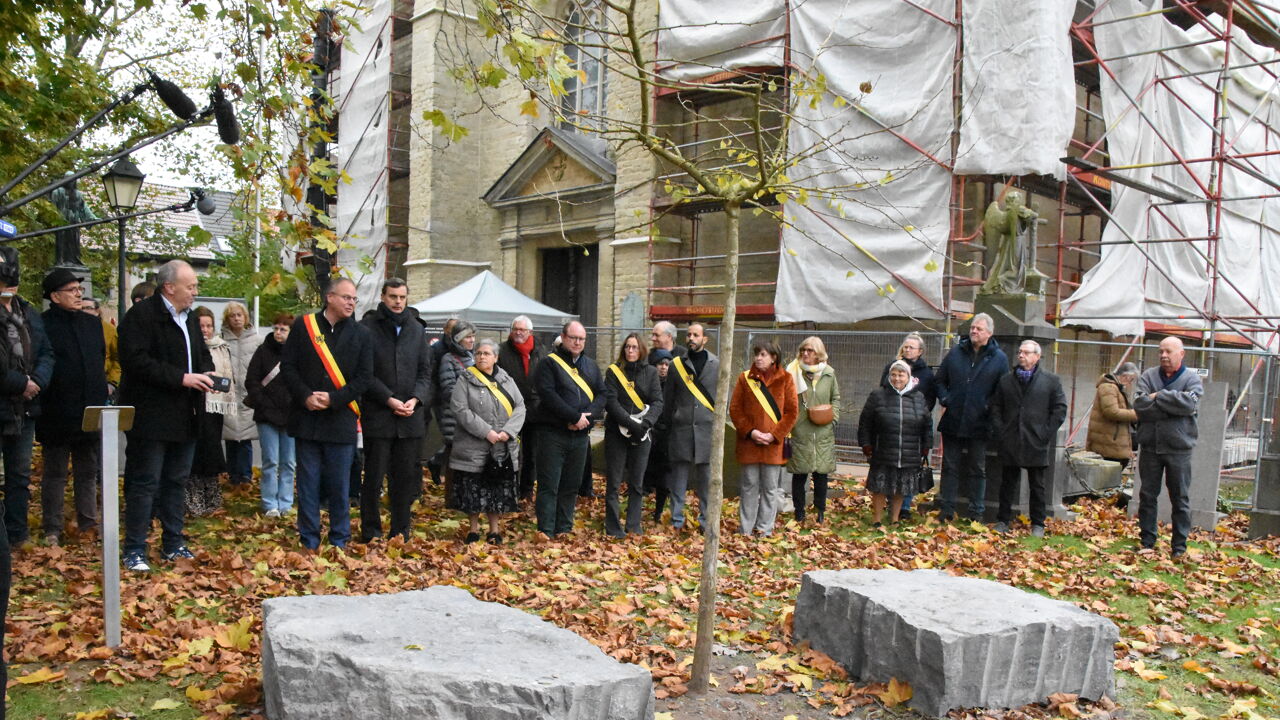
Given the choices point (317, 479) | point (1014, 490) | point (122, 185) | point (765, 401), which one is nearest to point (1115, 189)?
point (1014, 490)

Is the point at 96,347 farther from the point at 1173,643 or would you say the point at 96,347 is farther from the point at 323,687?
the point at 1173,643

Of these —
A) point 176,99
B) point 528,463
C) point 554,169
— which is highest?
point 554,169

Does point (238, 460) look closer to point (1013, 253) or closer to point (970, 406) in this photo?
point (970, 406)

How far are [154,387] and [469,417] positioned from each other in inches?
87.2

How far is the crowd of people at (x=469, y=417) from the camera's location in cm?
630

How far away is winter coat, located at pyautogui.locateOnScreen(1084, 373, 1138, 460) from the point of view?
33.3 feet

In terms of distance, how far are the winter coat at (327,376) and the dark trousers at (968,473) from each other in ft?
18.8

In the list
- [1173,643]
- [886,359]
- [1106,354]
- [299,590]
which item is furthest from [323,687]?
[1106,354]

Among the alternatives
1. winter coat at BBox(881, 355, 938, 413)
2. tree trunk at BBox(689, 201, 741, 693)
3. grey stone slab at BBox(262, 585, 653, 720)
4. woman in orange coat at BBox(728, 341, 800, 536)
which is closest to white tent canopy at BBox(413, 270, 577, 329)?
winter coat at BBox(881, 355, 938, 413)

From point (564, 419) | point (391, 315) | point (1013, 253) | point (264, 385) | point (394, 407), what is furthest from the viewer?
point (1013, 253)

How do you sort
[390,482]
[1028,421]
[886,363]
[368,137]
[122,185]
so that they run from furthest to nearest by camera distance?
[368,137] < [886,363] < [122,185] < [1028,421] < [390,482]

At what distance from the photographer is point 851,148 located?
14578 millimetres

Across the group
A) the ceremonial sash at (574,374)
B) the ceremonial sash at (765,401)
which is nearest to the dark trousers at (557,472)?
the ceremonial sash at (574,374)

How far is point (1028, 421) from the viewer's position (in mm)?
8719
